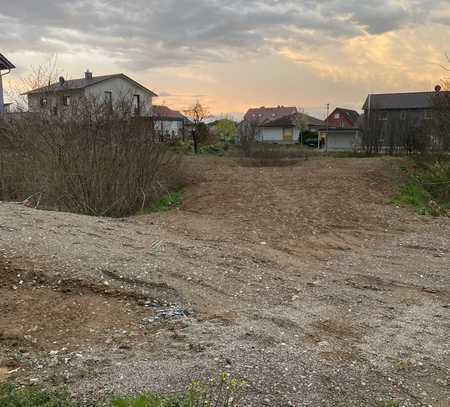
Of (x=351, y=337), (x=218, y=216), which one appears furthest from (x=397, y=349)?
(x=218, y=216)

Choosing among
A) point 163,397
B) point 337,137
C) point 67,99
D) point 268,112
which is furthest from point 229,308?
point 268,112

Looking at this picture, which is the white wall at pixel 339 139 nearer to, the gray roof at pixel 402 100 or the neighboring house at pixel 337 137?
the neighboring house at pixel 337 137

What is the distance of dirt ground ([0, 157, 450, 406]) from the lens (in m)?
3.05

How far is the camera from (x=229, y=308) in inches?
173

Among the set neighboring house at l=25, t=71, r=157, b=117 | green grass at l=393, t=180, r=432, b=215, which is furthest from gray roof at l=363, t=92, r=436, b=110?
neighboring house at l=25, t=71, r=157, b=117

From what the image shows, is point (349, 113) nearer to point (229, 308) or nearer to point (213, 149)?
point (213, 149)

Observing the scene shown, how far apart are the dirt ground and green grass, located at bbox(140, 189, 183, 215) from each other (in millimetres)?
2436

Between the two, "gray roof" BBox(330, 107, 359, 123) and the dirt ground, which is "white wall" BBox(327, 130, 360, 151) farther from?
the dirt ground

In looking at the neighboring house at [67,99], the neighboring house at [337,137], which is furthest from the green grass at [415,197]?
the neighboring house at [337,137]

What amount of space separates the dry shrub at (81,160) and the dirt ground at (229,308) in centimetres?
212

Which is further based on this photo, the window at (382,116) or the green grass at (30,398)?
the window at (382,116)

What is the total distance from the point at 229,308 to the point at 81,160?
602 centimetres

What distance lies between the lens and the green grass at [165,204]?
10.8 m

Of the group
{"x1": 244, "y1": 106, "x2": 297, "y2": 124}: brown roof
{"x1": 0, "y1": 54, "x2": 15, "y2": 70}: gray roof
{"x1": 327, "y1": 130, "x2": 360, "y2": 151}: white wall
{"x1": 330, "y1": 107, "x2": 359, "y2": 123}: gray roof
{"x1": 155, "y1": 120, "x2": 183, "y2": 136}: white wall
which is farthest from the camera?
{"x1": 244, "y1": 106, "x2": 297, "y2": 124}: brown roof
